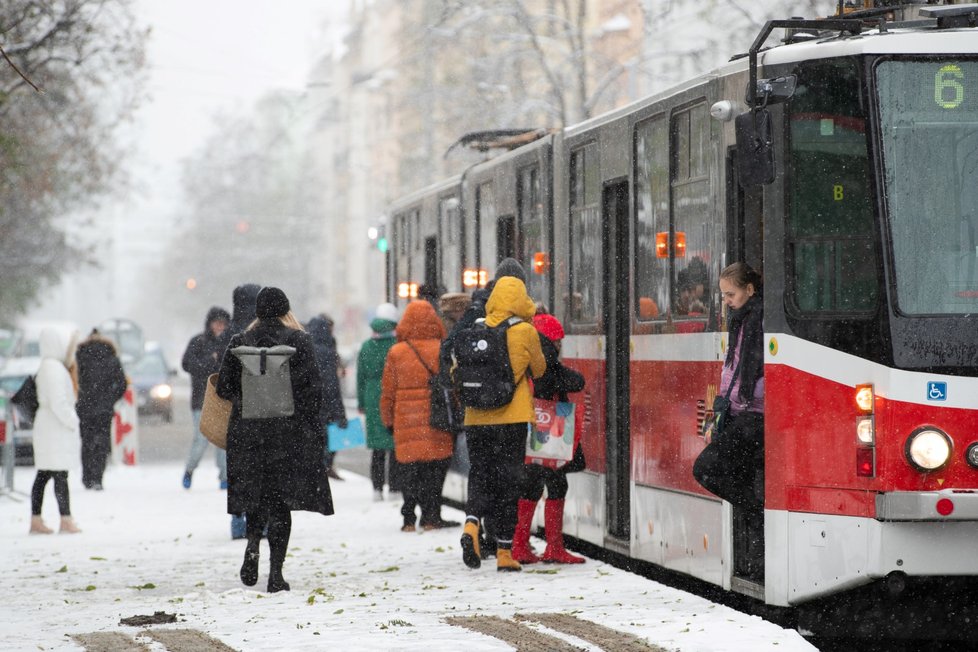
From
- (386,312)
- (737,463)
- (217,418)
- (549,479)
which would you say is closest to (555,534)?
(549,479)

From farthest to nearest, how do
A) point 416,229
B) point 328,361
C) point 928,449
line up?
point 416,229 → point 328,361 → point 928,449

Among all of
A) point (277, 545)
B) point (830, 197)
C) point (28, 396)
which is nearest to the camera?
point (830, 197)

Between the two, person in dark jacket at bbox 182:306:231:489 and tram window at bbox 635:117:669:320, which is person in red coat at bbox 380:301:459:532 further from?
person in dark jacket at bbox 182:306:231:489

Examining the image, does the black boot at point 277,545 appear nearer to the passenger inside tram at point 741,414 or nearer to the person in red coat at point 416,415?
the passenger inside tram at point 741,414

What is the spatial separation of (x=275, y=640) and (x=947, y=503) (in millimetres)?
3090

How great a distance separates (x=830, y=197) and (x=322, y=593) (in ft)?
12.6

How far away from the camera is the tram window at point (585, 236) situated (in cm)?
1231

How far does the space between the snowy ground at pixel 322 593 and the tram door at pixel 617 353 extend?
51 cm

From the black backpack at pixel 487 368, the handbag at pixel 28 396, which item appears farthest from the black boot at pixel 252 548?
the handbag at pixel 28 396

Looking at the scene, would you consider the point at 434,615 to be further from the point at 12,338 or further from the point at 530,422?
the point at 12,338

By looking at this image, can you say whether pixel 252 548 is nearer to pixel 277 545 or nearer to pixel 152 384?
pixel 277 545

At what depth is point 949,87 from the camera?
333 inches

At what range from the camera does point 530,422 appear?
1159cm

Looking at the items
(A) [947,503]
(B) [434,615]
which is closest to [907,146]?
(A) [947,503]
